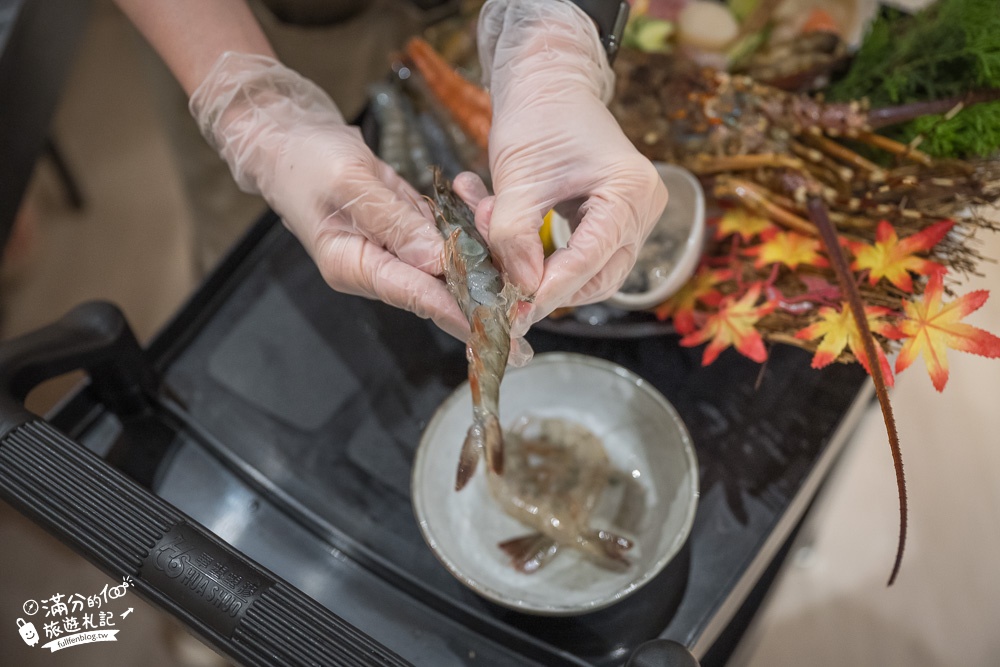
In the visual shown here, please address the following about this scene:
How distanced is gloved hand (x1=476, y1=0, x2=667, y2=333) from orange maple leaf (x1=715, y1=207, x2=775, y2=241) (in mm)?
279

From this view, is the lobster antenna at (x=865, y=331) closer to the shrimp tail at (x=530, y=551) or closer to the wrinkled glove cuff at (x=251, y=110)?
the shrimp tail at (x=530, y=551)

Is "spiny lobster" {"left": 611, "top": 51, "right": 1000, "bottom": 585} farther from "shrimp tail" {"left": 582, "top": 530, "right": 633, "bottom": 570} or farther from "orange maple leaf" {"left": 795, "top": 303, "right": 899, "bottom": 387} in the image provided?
"shrimp tail" {"left": 582, "top": 530, "right": 633, "bottom": 570}

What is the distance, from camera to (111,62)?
276 cm

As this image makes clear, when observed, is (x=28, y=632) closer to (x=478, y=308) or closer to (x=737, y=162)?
(x=478, y=308)

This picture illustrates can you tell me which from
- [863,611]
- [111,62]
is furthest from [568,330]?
[111,62]

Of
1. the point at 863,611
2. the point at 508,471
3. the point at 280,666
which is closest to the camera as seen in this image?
the point at 280,666

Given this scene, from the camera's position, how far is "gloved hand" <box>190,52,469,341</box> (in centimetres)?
87

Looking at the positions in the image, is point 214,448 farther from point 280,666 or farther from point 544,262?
point 544,262

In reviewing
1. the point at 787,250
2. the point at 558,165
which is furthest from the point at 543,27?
the point at 787,250

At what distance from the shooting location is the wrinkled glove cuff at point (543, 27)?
3.12 ft

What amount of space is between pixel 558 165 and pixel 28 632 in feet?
2.75

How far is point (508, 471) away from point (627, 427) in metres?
0.18

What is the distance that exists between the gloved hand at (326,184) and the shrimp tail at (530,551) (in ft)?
0.91

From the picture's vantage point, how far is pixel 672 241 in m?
1.17
